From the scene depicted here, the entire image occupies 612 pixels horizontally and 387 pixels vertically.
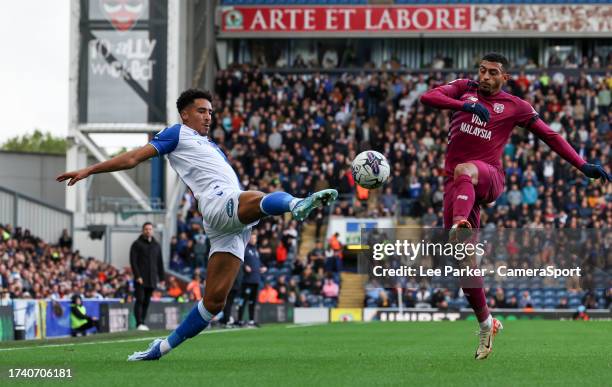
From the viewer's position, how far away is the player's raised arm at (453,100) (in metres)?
9.95

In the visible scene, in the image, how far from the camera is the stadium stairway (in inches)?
1315

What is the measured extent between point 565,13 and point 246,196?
3985cm

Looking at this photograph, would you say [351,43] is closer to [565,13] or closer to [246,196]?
[565,13]

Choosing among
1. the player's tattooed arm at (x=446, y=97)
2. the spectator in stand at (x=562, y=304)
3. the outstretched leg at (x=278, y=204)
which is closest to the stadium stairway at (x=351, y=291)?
the spectator in stand at (x=562, y=304)

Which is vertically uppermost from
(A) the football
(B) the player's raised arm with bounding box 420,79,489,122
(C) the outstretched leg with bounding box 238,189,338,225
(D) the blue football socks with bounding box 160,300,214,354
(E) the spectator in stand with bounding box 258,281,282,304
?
(B) the player's raised arm with bounding box 420,79,489,122

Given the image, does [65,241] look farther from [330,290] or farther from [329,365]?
[329,365]

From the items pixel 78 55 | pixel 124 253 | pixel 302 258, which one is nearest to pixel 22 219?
pixel 124 253

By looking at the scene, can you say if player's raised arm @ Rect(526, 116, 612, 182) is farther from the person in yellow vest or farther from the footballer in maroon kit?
the person in yellow vest

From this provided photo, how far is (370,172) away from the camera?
385 inches

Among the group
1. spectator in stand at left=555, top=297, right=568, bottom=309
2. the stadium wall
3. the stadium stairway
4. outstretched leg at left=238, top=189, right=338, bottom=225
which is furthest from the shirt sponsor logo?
the stadium wall

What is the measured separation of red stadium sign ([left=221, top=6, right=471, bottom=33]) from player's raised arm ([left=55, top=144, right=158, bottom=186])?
38.1m

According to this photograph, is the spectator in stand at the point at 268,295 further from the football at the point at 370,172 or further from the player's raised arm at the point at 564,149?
the football at the point at 370,172

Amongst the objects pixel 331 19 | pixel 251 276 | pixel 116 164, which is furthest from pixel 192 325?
pixel 331 19

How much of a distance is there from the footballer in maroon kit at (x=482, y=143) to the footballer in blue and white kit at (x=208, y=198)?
1.89m
